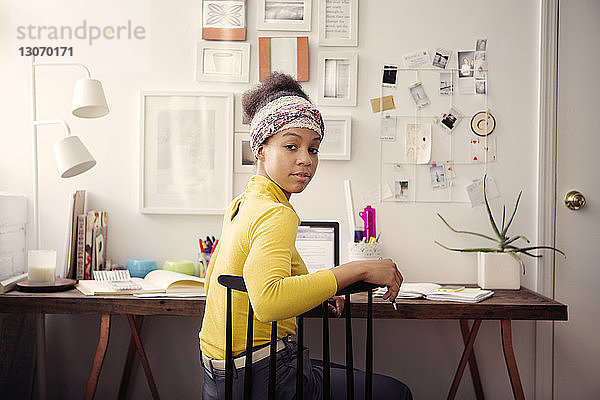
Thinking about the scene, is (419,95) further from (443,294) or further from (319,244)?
(443,294)

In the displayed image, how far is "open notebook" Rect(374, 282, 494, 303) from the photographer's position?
2.13 m

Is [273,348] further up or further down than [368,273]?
further down

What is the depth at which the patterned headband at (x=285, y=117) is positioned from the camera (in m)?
1.52

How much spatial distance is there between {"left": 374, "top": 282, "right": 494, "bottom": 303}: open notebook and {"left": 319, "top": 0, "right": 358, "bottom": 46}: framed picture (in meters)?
1.03

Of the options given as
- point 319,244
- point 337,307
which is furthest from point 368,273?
point 319,244

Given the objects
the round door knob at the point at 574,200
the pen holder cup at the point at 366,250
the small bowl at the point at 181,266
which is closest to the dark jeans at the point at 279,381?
the pen holder cup at the point at 366,250

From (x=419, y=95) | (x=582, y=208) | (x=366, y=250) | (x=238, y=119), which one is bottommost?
(x=366, y=250)

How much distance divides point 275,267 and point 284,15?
1584mm

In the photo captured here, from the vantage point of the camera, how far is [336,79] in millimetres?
2562

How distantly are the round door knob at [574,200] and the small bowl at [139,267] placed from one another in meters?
1.72

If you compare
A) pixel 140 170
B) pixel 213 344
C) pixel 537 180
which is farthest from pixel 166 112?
pixel 537 180

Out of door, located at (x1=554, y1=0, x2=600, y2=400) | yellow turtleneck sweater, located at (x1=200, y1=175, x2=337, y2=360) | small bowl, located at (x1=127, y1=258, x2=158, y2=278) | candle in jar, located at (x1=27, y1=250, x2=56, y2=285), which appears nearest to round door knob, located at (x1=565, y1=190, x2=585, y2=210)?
door, located at (x1=554, y1=0, x2=600, y2=400)

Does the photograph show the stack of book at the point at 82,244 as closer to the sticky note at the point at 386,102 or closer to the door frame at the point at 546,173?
the sticky note at the point at 386,102

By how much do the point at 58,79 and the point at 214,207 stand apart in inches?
33.3
